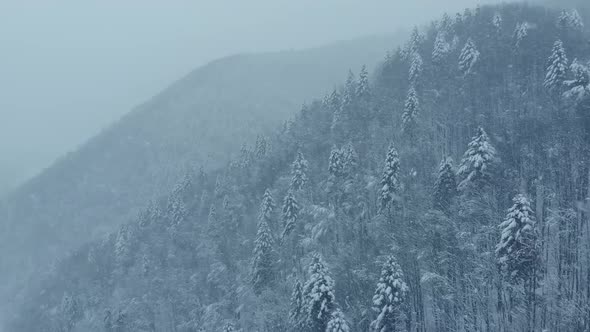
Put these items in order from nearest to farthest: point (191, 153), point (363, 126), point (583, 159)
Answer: point (583, 159), point (363, 126), point (191, 153)

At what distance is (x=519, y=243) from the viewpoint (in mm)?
29625

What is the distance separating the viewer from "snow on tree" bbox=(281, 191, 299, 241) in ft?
183

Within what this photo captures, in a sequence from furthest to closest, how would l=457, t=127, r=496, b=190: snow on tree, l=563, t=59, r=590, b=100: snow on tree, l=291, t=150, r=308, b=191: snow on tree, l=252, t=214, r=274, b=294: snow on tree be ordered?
1. l=291, t=150, r=308, b=191: snow on tree
2. l=252, t=214, r=274, b=294: snow on tree
3. l=563, t=59, r=590, b=100: snow on tree
4. l=457, t=127, r=496, b=190: snow on tree

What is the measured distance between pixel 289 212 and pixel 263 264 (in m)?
7.67

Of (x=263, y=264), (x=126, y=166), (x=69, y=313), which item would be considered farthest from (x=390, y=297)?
(x=126, y=166)

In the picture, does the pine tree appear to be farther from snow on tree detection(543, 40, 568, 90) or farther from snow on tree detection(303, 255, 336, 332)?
snow on tree detection(543, 40, 568, 90)

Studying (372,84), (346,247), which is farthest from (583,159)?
(372,84)

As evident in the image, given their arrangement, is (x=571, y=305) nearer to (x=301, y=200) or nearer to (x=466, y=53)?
(x=301, y=200)

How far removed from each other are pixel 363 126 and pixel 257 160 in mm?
23539

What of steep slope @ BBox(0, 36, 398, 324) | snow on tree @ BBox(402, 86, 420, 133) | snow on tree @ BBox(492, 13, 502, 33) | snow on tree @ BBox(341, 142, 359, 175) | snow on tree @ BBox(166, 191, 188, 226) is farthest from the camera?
steep slope @ BBox(0, 36, 398, 324)

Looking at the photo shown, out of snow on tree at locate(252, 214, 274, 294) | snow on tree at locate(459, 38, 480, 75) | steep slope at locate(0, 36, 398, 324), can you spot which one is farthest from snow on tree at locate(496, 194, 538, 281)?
steep slope at locate(0, 36, 398, 324)

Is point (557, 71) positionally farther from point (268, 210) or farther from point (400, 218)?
point (268, 210)

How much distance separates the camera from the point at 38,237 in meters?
134

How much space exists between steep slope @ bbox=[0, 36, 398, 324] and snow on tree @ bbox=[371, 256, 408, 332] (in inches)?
3695
